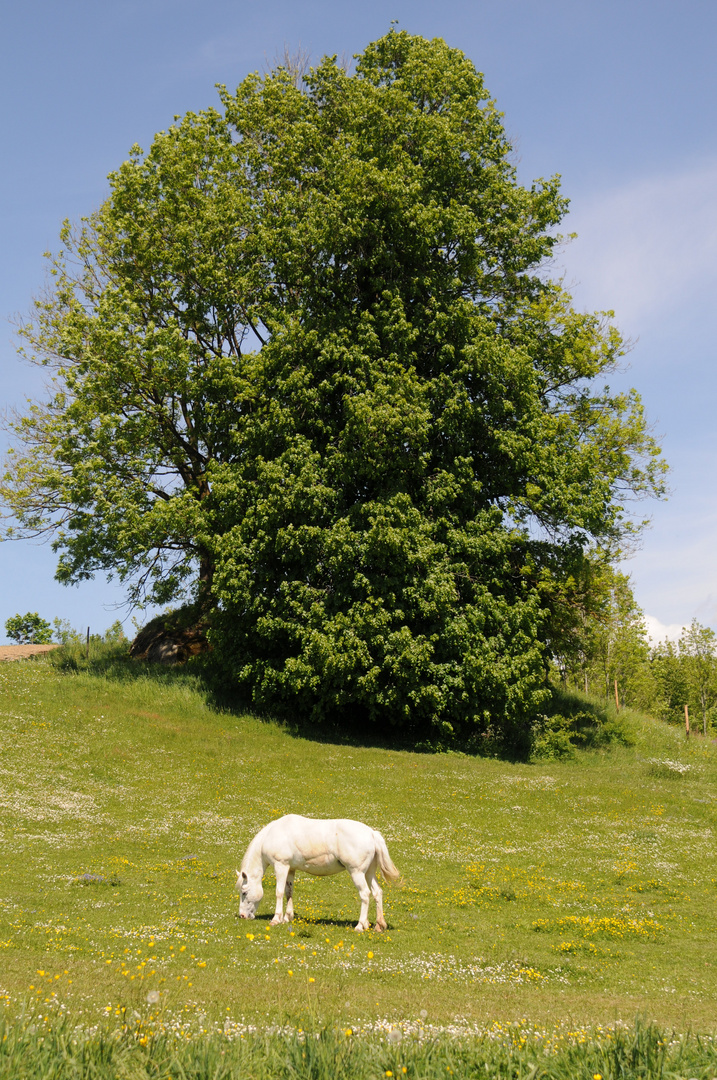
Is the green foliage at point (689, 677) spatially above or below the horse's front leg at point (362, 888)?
above

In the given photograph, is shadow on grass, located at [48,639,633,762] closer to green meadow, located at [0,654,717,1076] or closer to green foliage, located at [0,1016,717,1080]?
green meadow, located at [0,654,717,1076]

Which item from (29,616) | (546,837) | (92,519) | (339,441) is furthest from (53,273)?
(29,616)

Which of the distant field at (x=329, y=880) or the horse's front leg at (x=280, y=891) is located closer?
the distant field at (x=329, y=880)

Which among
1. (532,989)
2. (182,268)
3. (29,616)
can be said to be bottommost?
(532,989)

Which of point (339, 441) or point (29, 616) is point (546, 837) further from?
point (29, 616)

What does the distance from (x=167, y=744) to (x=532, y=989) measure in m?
27.1

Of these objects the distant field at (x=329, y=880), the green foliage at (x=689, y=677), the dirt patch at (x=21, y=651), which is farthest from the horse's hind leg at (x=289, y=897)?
the green foliage at (x=689, y=677)

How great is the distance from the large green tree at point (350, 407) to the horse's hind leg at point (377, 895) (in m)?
22.1

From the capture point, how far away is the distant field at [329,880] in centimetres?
1203

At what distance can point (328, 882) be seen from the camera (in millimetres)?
23000

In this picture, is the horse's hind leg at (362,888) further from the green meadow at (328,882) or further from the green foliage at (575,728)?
the green foliage at (575,728)

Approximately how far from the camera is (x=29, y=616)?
10538 centimetres

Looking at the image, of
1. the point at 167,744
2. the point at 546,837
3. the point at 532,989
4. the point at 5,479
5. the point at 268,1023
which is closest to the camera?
the point at 268,1023

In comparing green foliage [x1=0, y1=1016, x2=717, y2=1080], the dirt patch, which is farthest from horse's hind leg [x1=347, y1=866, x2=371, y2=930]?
the dirt patch
